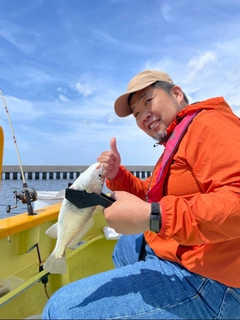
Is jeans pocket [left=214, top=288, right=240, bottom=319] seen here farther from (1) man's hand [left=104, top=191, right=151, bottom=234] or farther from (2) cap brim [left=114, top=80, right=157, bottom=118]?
(2) cap brim [left=114, top=80, right=157, bottom=118]

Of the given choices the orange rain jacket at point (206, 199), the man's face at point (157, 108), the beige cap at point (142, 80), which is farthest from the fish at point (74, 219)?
the beige cap at point (142, 80)

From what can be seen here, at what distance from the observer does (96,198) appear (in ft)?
5.20

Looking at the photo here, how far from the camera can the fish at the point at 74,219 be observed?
5.50ft

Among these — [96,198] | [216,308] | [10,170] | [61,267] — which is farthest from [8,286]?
[10,170]

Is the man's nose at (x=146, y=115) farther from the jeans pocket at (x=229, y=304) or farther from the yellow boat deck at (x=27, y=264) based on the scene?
the yellow boat deck at (x=27, y=264)

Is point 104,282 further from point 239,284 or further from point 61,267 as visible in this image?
point 239,284

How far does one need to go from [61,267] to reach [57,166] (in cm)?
4459

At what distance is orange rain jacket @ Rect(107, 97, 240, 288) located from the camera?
1.35 m

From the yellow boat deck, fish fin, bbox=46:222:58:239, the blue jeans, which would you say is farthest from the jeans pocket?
the yellow boat deck

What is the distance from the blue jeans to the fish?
0.64ft

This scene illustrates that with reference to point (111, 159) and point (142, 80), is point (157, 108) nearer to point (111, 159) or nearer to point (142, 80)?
point (142, 80)

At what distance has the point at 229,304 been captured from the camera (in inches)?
62.5

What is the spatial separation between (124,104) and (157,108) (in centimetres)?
38

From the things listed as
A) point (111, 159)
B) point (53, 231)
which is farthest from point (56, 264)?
point (111, 159)
